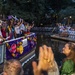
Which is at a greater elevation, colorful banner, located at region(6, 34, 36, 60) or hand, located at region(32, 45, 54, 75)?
hand, located at region(32, 45, 54, 75)

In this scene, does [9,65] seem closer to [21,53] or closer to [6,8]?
[21,53]

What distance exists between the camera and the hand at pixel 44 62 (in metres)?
3.39

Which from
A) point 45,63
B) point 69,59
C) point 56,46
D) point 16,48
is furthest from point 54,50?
point 45,63

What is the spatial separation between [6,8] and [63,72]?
3265 cm

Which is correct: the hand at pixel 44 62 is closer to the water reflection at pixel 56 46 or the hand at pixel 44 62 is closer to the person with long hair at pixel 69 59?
the person with long hair at pixel 69 59

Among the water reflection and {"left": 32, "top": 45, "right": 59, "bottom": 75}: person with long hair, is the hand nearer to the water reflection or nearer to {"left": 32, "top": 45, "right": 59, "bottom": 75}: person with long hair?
{"left": 32, "top": 45, "right": 59, "bottom": 75}: person with long hair

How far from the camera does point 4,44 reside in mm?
10875

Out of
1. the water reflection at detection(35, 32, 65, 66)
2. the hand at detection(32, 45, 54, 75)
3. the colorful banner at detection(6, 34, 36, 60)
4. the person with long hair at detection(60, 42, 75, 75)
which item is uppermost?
the hand at detection(32, 45, 54, 75)

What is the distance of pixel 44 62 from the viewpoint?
11.3ft

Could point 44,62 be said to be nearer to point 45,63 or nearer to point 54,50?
point 45,63

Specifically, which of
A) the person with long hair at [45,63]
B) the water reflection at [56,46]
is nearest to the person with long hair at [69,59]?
the person with long hair at [45,63]

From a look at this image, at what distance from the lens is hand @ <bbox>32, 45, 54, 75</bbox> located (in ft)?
11.1

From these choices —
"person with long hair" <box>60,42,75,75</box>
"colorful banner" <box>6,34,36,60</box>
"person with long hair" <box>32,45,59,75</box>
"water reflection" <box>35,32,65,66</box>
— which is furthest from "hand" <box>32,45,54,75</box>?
"water reflection" <box>35,32,65,66</box>

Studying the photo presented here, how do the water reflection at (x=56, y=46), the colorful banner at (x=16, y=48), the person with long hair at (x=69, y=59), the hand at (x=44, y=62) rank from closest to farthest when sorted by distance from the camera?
the hand at (x=44, y=62) → the person with long hair at (x=69, y=59) → the colorful banner at (x=16, y=48) → the water reflection at (x=56, y=46)
